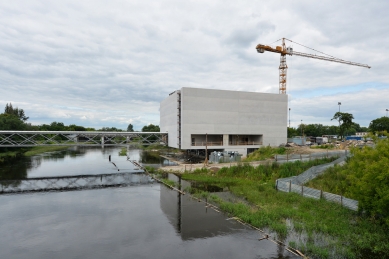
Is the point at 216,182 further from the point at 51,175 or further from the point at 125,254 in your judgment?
the point at 51,175

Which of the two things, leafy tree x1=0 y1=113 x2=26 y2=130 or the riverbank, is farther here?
leafy tree x1=0 y1=113 x2=26 y2=130

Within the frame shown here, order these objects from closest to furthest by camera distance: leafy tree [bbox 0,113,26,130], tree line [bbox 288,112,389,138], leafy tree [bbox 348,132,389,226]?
leafy tree [bbox 348,132,389,226] → leafy tree [bbox 0,113,26,130] → tree line [bbox 288,112,389,138]

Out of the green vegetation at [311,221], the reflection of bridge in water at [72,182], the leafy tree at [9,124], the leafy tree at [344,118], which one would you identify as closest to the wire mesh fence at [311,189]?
the green vegetation at [311,221]

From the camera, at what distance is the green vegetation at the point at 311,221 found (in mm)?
11367

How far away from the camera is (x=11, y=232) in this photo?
45.6 feet

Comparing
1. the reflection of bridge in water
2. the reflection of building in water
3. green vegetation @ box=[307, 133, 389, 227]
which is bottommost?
the reflection of bridge in water

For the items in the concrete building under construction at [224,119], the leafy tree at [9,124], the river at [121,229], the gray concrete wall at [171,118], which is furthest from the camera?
the leafy tree at [9,124]

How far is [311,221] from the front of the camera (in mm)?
14367

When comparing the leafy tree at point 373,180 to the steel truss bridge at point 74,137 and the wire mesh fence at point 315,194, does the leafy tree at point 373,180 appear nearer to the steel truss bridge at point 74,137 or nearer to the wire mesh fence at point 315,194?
the wire mesh fence at point 315,194

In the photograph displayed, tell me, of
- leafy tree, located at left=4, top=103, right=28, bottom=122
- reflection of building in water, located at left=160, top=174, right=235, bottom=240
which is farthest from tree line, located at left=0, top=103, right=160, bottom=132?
reflection of building in water, located at left=160, top=174, right=235, bottom=240

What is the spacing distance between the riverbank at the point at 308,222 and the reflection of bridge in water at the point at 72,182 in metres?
9.21

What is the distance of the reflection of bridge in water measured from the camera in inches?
995

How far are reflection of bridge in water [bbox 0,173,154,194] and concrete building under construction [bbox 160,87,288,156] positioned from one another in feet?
43.8

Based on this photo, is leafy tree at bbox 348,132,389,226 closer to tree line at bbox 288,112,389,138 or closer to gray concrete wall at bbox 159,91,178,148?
tree line at bbox 288,112,389,138
